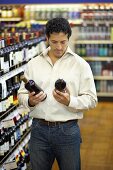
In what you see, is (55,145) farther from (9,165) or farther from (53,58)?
(9,165)

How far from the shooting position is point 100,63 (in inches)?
377

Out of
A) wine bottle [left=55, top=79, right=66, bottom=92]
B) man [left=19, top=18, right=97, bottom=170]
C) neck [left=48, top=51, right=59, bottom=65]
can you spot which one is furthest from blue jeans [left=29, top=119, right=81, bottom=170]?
neck [left=48, top=51, right=59, bottom=65]

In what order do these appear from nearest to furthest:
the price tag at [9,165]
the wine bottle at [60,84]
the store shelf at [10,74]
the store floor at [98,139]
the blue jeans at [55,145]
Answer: the wine bottle at [60,84] < the blue jeans at [55,145] < the price tag at [9,165] < the store shelf at [10,74] < the store floor at [98,139]

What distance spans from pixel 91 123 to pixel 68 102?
492cm

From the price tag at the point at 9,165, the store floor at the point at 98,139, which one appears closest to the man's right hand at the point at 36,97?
the price tag at the point at 9,165

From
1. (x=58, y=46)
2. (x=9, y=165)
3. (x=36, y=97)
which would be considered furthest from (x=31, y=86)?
(x=9, y=165)

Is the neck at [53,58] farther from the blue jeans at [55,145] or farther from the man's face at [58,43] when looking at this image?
the blue jeans at [55,145]

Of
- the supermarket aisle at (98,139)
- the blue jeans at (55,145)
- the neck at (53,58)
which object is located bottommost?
the supermarket aisle at (98,139)

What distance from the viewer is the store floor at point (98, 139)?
18.1 ft

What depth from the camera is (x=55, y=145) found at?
2906 millimetres

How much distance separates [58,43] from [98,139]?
4.07 metres

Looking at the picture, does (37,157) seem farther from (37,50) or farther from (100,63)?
(100,63)

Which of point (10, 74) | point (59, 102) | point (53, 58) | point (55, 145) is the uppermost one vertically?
point (53, 58)

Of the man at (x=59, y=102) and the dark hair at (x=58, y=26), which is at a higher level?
the dark hair at (x=58, y=26)
